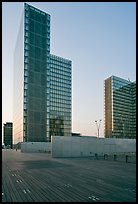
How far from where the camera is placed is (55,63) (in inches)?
5792

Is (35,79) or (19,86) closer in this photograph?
(35,79)

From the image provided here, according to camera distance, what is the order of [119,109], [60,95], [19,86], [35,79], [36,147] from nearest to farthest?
1. [36,147]
2. [35,79]
3. [19,86]
4. [60,95]
5. [119,109]

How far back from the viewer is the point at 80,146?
42500 mm

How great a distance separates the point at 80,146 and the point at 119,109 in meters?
147

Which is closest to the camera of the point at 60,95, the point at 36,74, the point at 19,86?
the point at 36,74

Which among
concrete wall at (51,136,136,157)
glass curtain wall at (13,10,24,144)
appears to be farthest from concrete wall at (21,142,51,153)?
concrete wall at (51,136,136,157)

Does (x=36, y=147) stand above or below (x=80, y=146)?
below

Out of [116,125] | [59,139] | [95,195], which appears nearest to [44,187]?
[95,195]

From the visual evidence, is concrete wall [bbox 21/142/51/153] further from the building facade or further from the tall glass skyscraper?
the building facade

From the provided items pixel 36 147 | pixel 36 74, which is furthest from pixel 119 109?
pixel 36 147

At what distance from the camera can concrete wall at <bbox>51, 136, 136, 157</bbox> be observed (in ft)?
135

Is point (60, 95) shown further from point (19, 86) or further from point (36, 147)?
point (36, 147)

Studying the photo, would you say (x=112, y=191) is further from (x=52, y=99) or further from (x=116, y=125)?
(x=116, y=125)

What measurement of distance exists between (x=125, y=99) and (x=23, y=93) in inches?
4124
